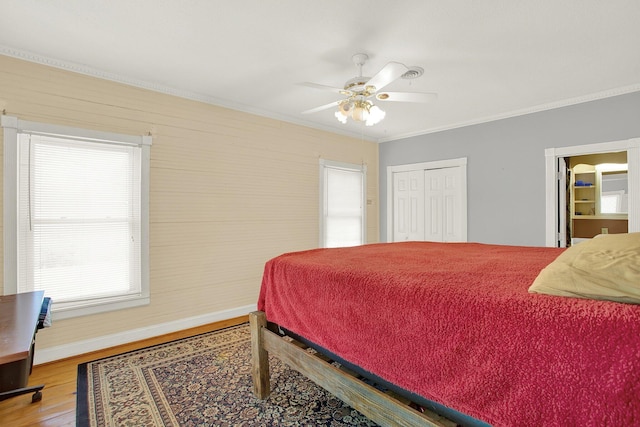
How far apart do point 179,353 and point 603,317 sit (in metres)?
3.06

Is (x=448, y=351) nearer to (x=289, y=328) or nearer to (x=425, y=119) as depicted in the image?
(x=289, y=328)

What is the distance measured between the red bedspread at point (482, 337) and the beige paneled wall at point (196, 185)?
2.22m

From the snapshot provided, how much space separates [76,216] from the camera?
118 inches

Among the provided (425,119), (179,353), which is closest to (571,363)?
(179,353)

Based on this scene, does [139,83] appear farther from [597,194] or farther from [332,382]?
[597,194]

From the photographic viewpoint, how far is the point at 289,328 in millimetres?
2008

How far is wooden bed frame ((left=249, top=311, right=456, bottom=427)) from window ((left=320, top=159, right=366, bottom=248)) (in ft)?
9.18

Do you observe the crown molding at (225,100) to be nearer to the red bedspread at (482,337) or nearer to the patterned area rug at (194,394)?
the patterned area rug at (194,394)

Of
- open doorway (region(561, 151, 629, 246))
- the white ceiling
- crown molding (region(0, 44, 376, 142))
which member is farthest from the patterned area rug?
open doorway (region(561, 151, 629, 246))

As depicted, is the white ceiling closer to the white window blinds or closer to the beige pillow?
the white window blinds

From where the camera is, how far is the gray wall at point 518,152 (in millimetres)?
3617

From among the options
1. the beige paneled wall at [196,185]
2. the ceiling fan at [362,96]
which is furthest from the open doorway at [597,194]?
the beige paneled wall at [196,185]

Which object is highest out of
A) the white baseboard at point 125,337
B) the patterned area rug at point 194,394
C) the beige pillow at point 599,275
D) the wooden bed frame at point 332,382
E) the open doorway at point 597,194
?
the open doorway at point 597,194

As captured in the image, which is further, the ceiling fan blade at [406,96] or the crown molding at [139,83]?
the crown molding at [139,83]
